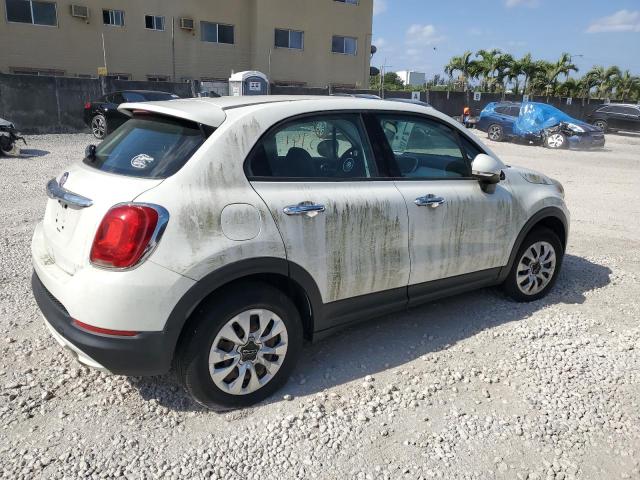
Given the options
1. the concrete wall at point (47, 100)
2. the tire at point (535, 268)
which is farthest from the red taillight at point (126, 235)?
the concrete wall at point (47, 100)

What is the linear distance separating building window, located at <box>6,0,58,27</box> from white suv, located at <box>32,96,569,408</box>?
2411 centimetres

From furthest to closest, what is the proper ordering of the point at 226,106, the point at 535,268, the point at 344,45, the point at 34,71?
the point at 344,45 → the point at 34,71 → the point at 535,268 → the point at 226,106

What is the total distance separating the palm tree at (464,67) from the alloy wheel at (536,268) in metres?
43.7

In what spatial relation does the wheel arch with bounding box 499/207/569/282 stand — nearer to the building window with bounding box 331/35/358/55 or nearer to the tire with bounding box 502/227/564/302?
the tire with bounding box 502/227/564/302

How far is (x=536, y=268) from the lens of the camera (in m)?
4.45

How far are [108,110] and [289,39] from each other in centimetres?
1597

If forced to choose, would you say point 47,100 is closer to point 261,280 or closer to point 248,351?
point 261,280

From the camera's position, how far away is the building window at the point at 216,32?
88.8ft

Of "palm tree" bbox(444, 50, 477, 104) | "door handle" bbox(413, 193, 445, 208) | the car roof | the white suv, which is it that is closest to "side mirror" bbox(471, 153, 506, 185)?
the white suv

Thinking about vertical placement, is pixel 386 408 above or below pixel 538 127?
below

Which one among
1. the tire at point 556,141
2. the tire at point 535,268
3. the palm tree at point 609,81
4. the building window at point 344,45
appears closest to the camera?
the tire at point 535,268

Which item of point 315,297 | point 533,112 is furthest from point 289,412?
point 533,112

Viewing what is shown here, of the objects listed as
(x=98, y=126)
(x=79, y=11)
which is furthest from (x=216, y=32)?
(x=98, y=126)

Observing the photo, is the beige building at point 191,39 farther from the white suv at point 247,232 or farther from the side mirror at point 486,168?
the side mirror at point 486,168
